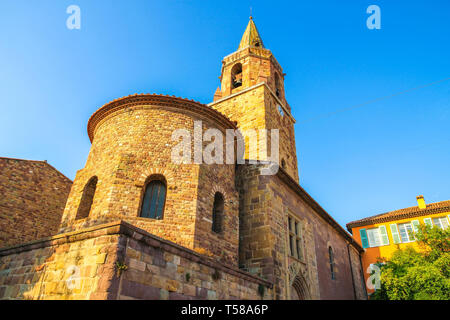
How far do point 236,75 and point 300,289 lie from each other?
11608mm

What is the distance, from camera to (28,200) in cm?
1300

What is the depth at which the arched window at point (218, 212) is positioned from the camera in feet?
30.8

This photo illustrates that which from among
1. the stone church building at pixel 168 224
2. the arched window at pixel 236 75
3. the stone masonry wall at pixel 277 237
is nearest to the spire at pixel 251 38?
the arched window at pixel 236 75

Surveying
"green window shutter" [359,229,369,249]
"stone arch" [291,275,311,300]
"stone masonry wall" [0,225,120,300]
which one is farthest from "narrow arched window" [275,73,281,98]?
"stone masonry wall" [0,225,120,300]

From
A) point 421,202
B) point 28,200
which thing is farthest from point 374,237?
point 28,200

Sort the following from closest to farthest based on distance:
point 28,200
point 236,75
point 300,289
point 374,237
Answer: point 300,289
point 28,200
point 236,75
point 374,237

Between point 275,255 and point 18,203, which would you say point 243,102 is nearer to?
point 275,255

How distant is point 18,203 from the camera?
1261cm

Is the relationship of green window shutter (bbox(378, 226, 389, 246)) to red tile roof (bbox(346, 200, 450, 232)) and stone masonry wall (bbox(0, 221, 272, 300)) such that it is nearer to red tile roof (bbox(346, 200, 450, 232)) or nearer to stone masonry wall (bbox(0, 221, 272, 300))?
red tile roof (bbox(346, 200, 450, 232))

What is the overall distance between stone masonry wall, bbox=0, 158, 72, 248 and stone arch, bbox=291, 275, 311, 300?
10.4 metres

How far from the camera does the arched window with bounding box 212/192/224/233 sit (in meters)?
9.37

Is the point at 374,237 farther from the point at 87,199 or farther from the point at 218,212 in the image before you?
the point at 87,199
